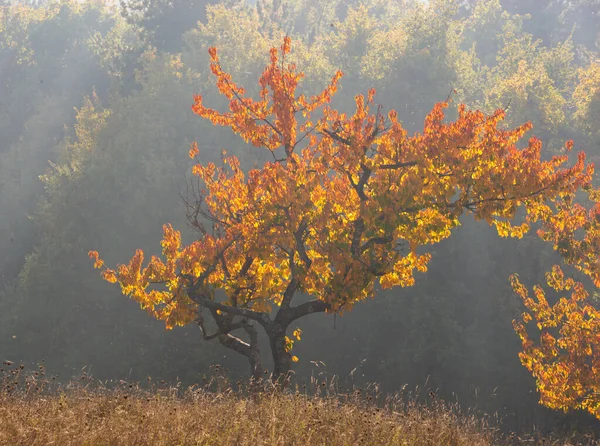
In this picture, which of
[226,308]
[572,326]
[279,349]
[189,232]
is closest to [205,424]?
[226,308]

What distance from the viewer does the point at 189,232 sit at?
29.2m

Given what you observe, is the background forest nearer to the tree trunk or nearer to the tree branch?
the tree branch

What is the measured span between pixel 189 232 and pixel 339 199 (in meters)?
18.3

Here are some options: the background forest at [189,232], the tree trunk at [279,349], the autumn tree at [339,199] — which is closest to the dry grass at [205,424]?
the autumn tree at [339,199]

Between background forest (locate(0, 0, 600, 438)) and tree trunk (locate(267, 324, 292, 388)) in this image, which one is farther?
background forest (locate(0, 0, 600, 438))

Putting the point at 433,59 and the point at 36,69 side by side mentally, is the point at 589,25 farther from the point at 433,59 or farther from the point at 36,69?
the point at 36,69

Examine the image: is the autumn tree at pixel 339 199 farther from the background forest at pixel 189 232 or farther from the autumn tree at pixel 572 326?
the background forest at pixel 189 232

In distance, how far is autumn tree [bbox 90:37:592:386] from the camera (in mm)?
11008

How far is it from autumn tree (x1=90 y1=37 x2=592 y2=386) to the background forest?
9.17 meters

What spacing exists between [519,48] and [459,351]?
29.8 meters

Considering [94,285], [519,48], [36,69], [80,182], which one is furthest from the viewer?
[36,69]

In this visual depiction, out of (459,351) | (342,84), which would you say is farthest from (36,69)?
(459,351)

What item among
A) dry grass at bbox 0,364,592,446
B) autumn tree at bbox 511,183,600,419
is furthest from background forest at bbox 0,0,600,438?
dry grass at bbox 0,364,592,446

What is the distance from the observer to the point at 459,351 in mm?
26188
